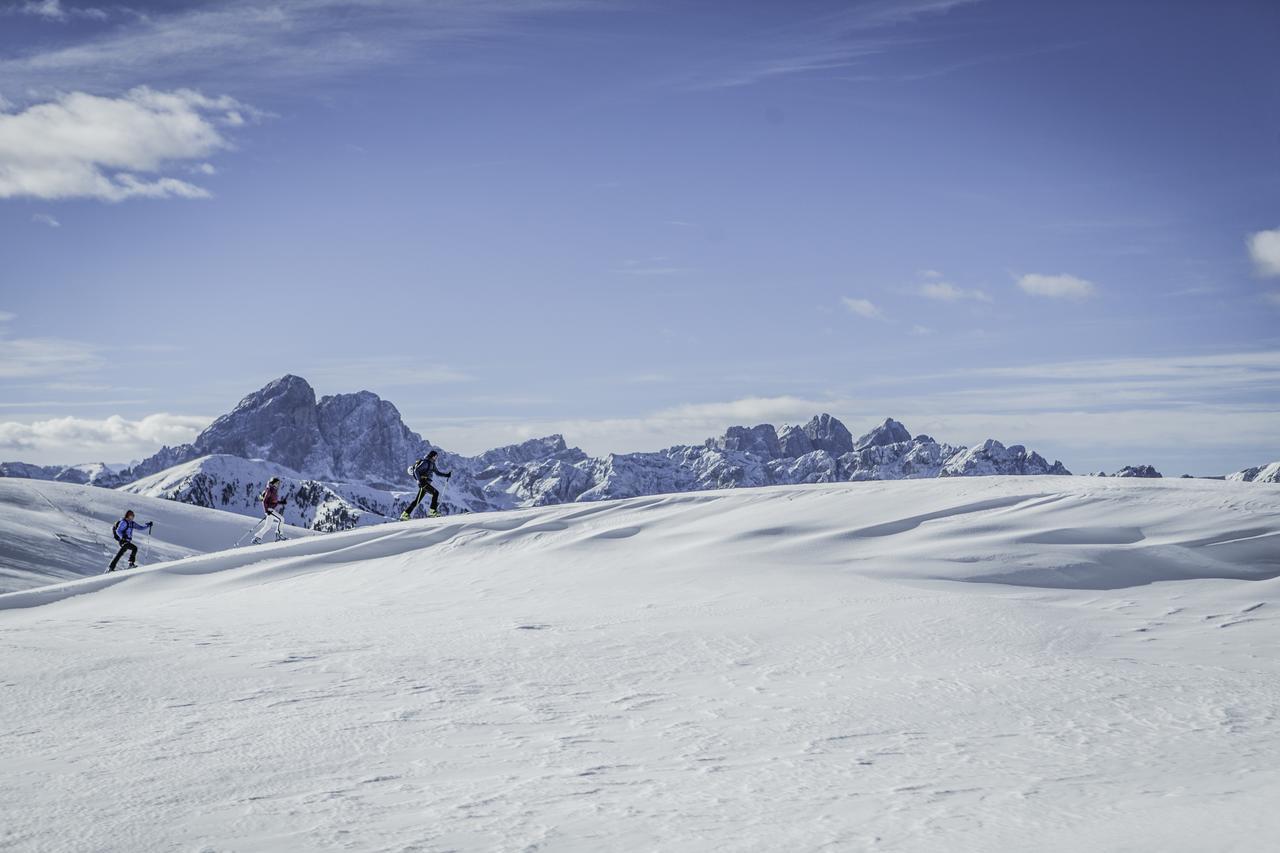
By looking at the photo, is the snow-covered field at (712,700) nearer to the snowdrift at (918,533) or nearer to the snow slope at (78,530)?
the snowdrift at (918,533)

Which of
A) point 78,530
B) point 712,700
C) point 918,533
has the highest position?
point 918,533

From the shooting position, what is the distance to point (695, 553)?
14.7 metres

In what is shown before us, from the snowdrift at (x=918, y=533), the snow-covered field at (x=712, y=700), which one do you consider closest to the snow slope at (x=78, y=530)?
the snowdrift at (x=918, y=533)

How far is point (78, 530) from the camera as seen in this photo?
28.1m

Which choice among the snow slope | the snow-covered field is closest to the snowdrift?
the snow-covered field

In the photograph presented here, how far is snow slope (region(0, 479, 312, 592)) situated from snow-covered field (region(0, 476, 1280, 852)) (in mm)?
9913

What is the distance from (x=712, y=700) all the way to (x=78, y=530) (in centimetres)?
2746

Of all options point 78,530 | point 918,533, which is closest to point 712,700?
point 918,533

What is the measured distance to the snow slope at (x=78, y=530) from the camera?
2283 cm

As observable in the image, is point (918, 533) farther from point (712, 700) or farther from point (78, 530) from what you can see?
point (78, 530)

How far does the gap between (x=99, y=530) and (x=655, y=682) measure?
27.6 m

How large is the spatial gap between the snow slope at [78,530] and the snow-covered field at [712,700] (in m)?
9.91

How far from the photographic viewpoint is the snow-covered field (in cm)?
448

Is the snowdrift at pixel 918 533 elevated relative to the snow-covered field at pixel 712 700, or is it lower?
elevated
